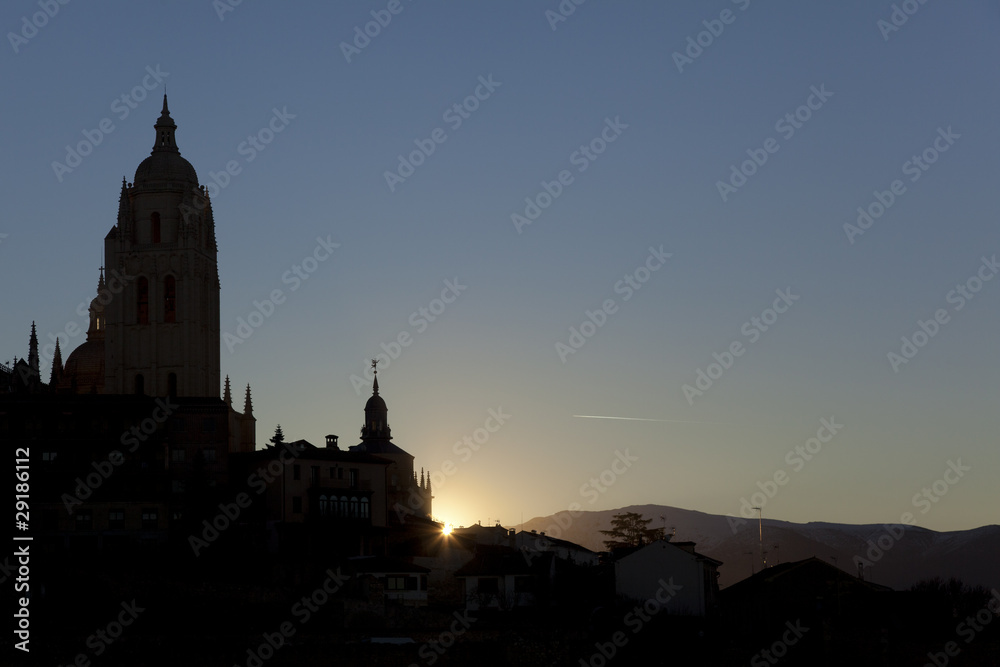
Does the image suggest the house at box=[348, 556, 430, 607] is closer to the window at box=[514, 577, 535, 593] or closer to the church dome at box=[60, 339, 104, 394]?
the window at box=[514, 577, 535, 593]

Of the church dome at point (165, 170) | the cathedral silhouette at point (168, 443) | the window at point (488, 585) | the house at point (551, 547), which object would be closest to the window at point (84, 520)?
the cathedral silhouette at point (168, 443)

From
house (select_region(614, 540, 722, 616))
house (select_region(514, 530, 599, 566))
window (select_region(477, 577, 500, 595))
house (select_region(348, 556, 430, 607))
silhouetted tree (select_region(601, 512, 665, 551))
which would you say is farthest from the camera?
silhouetted tree (select_region(601, 512, 665, 551))

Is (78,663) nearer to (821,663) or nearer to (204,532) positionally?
(204,532)

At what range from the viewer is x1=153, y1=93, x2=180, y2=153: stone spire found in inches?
5005

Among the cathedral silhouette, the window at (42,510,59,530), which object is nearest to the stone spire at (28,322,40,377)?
the cathedral silhouette

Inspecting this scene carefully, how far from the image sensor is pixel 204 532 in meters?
91.8

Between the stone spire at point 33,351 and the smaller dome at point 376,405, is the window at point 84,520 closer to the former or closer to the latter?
the stone spire at point 33,351

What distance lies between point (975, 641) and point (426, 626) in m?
29.0

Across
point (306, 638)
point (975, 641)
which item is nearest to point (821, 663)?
point (975, 641)

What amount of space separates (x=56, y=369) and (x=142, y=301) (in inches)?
698

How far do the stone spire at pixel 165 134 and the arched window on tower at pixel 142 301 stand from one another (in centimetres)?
1141

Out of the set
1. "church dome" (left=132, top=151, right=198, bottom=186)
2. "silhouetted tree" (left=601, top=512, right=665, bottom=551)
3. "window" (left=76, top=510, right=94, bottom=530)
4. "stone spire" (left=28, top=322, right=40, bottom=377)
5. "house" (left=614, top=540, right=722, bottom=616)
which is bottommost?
"house" (left=614, top=540, right=722, bottom=616)

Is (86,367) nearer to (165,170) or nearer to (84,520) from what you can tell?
(165,170)

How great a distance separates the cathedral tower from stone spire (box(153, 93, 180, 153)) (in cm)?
16
